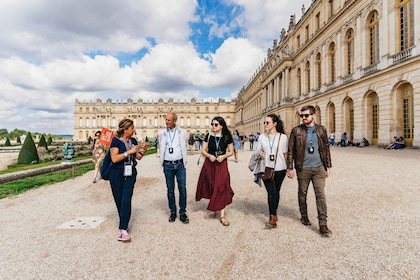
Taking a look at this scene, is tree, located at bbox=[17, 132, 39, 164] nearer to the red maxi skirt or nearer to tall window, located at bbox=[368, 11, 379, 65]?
the red maxi skirt

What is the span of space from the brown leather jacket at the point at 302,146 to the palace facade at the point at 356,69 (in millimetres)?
13197

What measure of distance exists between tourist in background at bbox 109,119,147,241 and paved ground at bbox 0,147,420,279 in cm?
27

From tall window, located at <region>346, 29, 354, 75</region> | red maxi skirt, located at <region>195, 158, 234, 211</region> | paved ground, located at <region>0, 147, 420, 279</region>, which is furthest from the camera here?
tall window, located at <region>346, 29, 354, 75</region>

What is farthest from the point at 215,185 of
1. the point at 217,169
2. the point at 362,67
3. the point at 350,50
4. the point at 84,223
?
the point at 350,50

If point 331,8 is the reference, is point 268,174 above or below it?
below

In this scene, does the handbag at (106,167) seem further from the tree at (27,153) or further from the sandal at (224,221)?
the tree at (27,153)

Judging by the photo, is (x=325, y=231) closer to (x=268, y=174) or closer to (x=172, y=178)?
(x=268, y=174)

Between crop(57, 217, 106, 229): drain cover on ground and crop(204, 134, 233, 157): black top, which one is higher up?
crop(204, 134, 233, 157): black top

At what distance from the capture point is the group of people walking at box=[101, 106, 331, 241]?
297cm

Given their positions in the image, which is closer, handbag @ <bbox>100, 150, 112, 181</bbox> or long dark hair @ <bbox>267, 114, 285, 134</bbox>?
handbag @ <bbox>100, 150, 112, 181</bbox>

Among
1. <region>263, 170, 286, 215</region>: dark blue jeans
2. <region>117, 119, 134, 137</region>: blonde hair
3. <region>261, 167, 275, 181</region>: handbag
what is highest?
<region>117, 119, 134, 137</region>: blonde hair

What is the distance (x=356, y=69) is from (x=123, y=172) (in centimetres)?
1977

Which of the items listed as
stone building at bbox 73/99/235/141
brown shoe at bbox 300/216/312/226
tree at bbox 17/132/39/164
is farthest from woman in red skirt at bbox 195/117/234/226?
stone building at bbox 73/99/235/141

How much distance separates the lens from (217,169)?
3.52 meters
